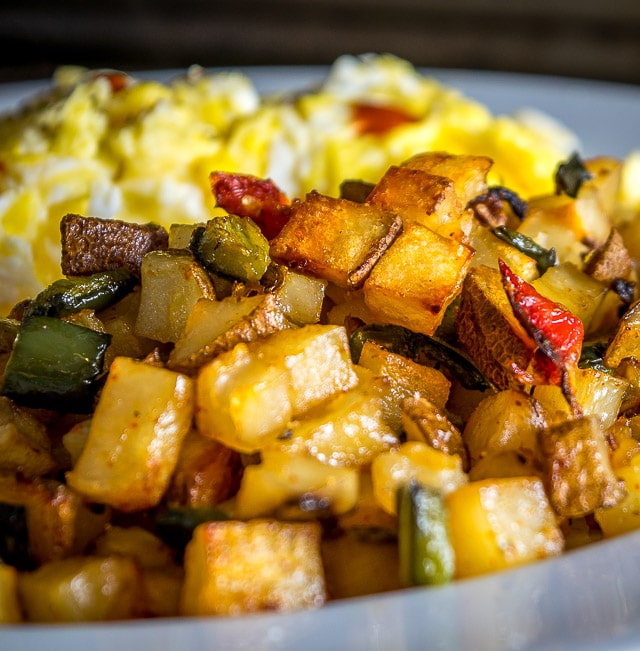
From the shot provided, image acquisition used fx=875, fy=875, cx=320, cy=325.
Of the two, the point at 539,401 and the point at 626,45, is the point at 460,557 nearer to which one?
the point at 539,401

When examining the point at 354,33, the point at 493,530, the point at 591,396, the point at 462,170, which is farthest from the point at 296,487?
the point at 354,33

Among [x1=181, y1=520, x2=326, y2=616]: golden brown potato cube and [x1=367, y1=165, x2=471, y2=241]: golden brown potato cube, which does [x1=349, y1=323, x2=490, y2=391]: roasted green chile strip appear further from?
[x1=181, y1=520, x2=326, y2=616]: golden brown potato cube

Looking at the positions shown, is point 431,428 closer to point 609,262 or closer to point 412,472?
point 412,472

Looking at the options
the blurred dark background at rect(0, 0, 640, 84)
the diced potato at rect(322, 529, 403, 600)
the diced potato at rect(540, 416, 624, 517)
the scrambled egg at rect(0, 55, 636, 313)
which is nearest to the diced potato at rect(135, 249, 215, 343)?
the diced potato at rect(322, 529, 403, 600)

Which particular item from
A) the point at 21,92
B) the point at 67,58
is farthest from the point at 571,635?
the point at 67,58

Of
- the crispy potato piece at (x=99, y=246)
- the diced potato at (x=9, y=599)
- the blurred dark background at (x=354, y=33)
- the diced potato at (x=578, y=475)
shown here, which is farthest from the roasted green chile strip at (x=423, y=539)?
the blurred dark background at (x=354, y=33)

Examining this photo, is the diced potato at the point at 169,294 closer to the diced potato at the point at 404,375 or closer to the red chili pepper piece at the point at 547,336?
the diced potato at the point at 404,375
